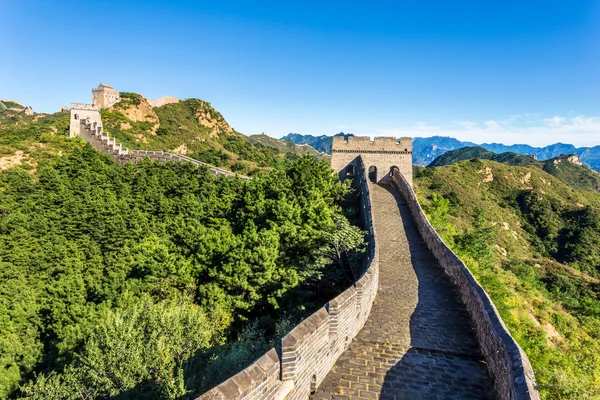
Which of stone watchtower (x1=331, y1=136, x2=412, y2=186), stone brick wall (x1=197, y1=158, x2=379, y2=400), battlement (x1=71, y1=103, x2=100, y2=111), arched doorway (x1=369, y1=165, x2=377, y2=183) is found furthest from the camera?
battlement (x1=71, y1=103, x2=100, y2=111)

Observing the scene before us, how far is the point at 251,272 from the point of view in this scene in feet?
53.5

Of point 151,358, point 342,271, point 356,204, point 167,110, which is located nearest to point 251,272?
point 342,271

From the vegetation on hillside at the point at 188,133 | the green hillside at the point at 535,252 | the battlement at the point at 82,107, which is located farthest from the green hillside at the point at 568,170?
the battlement at the point at 82,107

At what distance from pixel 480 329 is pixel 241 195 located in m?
19.7

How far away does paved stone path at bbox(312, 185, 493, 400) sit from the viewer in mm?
5836

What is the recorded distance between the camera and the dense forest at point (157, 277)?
11562 mm

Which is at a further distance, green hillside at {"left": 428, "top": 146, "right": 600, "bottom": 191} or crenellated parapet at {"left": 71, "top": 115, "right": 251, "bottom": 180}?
green hillside at {"left": 428, "top": 146, "right": 600, "bottom": 191}

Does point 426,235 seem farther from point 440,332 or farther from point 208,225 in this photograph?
point 208,225

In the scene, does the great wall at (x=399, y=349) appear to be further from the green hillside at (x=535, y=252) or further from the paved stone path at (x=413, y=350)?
the green hillside at (x=535, y=252)

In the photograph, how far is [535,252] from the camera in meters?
47.0

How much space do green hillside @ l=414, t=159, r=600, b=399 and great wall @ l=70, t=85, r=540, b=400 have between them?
1.49 m

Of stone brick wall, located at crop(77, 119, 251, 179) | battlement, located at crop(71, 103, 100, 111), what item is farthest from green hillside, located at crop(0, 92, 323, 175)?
battlement, located at crop(71, 103, 100, 111)

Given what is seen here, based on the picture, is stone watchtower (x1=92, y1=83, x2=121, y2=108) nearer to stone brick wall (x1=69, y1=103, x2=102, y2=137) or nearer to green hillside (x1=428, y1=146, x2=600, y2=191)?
stone brick wall (x1=69, y1=103, x2=102, y2=137)

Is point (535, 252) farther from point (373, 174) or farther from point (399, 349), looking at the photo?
point (399, 349)
